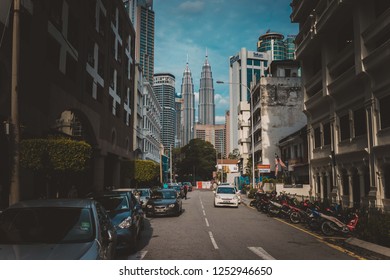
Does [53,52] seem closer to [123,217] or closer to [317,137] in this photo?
[123,217]

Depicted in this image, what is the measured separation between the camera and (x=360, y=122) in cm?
1966

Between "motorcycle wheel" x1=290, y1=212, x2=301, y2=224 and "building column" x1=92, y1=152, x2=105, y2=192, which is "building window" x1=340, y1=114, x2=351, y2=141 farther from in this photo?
"building column" x1=92, y1=152, x2=105, y2=192

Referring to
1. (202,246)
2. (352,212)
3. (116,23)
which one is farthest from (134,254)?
(116,23)

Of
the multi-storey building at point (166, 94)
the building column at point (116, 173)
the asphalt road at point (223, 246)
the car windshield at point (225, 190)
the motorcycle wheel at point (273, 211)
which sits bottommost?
the motorcycle wheel at point (273, 211)

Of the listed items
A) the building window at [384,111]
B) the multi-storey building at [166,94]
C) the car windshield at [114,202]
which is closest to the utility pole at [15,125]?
the car windshield at [114,202]

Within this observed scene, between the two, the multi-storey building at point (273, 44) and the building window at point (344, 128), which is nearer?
the multi-storey building at point (273, 44)

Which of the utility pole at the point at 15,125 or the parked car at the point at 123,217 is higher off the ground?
the utility pole at the point at 15,125

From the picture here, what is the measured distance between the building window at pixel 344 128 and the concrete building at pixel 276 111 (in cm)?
2330

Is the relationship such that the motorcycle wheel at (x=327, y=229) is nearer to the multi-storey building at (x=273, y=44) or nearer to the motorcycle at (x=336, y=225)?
the motorcycle at (x=336, y=225)

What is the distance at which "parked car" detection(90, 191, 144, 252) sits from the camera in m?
8.66

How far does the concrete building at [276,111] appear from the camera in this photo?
45.8 m

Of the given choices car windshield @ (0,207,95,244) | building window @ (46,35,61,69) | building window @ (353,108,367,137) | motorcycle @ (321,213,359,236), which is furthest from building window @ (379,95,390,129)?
building window @ (46,35,61,69)

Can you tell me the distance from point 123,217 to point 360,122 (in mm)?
15869
